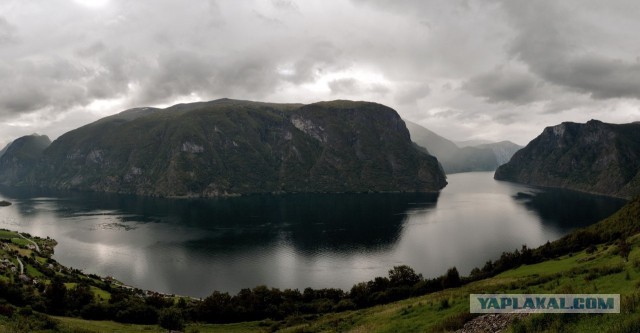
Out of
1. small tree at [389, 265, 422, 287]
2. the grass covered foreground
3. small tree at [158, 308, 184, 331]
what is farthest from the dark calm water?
small tree at [158, 308, 184, 331]

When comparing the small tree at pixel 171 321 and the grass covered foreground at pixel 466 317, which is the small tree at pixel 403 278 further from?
the small tree at pixel 171 321

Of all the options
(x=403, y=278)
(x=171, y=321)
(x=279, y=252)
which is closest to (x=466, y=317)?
(x=171, y=321)

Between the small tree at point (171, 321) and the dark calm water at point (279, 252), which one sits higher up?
the small tree at point (171, 321)

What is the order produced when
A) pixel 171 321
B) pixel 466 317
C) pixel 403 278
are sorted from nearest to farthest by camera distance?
pixel 466 317 → pixel 171 321 → pixel 403 278

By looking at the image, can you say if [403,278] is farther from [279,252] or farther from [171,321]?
[279,252]

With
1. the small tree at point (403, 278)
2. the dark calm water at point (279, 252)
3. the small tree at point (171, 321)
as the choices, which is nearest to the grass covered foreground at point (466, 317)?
the small tree at point (171, 321)

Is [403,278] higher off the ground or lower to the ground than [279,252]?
higher

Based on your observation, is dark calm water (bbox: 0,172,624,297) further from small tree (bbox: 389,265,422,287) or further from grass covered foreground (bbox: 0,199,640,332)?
grass covered foreground (bbox: 0,199,640,332)

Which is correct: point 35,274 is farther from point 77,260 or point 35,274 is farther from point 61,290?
point 77,260

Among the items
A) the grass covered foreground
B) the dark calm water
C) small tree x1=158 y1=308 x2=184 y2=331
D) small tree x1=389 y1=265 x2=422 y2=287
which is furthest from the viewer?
the dark calm water

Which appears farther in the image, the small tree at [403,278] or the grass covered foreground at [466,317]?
the small tree at [403,278]

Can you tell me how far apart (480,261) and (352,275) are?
43.1 meters

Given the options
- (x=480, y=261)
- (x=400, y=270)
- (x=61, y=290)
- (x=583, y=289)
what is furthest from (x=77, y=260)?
(x=583, y=289)

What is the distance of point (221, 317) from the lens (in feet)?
201
